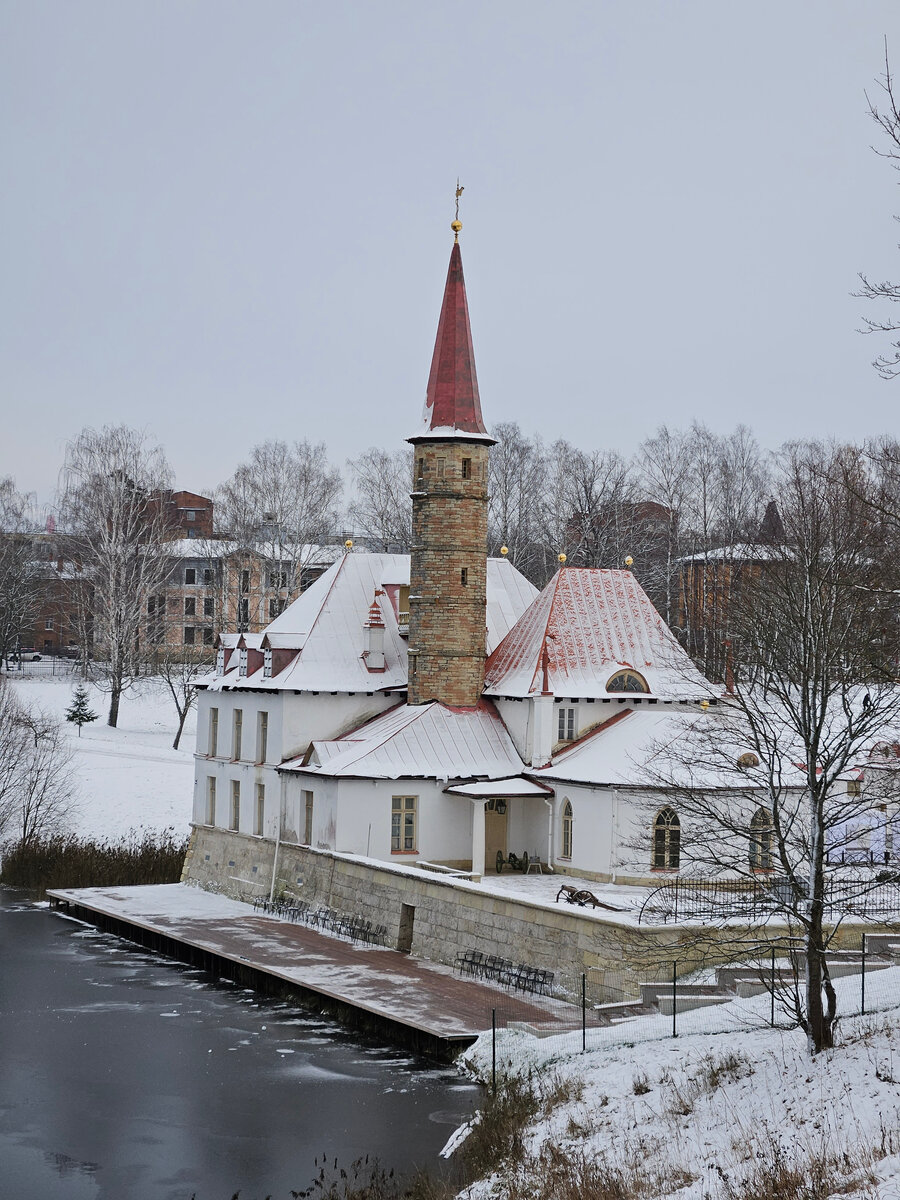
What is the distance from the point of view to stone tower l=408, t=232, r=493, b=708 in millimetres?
33969

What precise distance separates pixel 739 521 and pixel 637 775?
30.8m

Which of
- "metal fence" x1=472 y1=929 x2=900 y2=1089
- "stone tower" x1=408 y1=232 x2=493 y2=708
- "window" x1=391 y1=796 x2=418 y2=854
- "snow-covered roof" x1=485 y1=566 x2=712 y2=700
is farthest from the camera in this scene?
"stone tower" x1=408 y1=232 x2=493 y2=708

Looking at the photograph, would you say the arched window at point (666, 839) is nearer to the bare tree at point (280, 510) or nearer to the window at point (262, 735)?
the window at point (262, 735)

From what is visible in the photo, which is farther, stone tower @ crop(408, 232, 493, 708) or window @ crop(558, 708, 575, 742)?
stone tower @ crop(408, 232, 493, 708)

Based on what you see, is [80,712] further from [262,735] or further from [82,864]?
[262,735]

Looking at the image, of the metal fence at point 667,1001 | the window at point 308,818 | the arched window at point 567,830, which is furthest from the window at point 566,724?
the metal fence at point 667,1001

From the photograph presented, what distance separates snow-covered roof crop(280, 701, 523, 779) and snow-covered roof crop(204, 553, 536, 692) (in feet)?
5.43

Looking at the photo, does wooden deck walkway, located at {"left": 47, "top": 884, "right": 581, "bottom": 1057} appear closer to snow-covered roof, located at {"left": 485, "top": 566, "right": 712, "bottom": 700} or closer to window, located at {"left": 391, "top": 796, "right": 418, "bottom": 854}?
window, located at {"left": 391, "top": 796, "right": 418, "bottom": 854}

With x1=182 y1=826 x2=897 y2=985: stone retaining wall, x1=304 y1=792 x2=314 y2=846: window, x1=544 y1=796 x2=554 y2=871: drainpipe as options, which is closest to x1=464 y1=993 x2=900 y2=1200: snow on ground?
x1=182 y1=826 x2=897 y2=985: stone retaining wall

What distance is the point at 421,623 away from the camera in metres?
34.1

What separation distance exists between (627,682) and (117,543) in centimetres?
2770

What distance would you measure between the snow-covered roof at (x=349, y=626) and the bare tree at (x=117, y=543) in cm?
1770

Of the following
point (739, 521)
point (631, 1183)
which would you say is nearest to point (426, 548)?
point (631, 1183)

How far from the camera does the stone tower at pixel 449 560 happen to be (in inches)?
1337
